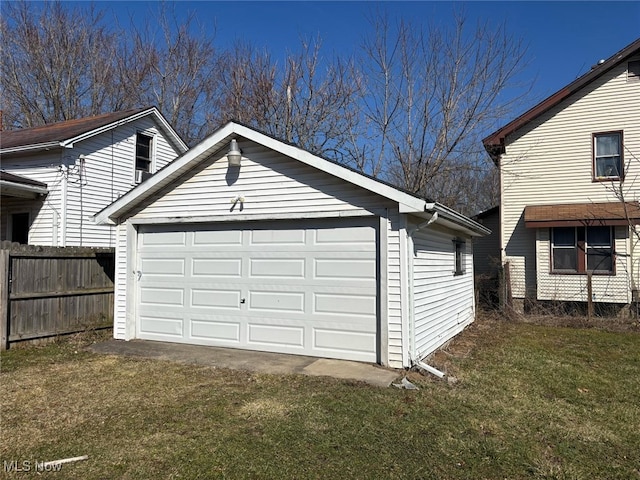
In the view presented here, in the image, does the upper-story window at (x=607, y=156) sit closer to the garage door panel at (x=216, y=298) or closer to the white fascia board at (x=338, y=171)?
the white fascia board at (x=338, y=171)

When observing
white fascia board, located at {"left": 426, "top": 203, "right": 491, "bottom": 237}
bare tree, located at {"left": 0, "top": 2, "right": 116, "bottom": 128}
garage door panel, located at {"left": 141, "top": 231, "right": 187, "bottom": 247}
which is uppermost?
bare tree, located at {"left": 0, "top": 2, "right": 116, "bottom": 128}

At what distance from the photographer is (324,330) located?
7207 millimetres

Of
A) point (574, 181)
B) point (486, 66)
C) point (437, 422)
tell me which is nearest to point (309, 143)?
point (486, 66)

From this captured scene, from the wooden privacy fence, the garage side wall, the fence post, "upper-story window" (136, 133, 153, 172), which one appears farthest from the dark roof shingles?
the garage side wall

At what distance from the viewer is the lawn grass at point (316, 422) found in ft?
12.2

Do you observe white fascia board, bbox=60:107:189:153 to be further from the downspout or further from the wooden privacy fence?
the downspout

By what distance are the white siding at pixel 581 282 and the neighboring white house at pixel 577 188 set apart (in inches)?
1.0

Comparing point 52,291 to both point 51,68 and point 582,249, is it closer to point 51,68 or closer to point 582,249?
point 582,249

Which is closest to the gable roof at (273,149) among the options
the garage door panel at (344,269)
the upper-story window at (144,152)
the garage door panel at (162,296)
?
the garage door panel at (344,269)

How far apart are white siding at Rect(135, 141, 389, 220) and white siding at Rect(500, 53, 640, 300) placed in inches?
363

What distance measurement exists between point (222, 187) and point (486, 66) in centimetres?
1287

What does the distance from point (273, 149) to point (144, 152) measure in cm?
997

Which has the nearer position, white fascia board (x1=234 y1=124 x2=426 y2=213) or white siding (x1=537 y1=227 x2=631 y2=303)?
white fascia board (x1=234 y1=124 x2=426 y2=213)

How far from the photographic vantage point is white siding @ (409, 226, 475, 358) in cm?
707
